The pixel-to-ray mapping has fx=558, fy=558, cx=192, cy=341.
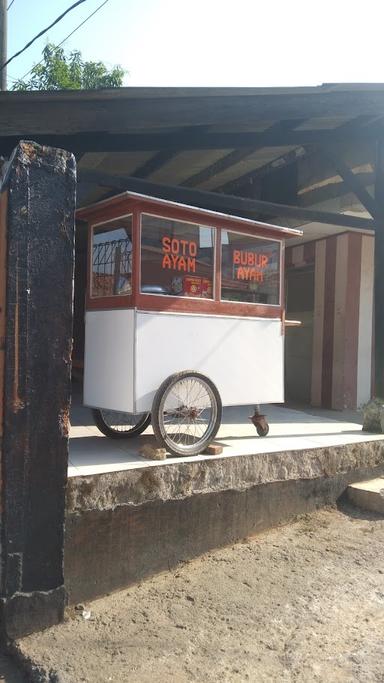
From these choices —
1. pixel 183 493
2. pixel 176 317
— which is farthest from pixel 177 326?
pixel 183 493

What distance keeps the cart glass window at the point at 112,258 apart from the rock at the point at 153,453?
117cm

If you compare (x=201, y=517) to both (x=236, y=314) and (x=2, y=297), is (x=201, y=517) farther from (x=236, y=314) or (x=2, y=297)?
(x=2, y=297)

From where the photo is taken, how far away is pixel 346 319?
29.2ft

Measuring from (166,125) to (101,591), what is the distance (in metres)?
3.70

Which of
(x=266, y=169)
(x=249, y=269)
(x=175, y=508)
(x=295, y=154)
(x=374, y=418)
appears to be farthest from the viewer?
(x=266, y=169)

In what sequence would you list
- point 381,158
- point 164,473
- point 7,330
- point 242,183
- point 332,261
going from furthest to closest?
point 332,261 < point 242,183 < point 381,158 < point 164,473 < point 7,330

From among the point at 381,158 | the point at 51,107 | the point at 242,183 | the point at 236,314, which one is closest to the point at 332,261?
the point at 242,183

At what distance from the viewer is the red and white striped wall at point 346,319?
8898 millimetres

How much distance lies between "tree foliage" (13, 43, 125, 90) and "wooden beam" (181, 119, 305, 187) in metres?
7.99

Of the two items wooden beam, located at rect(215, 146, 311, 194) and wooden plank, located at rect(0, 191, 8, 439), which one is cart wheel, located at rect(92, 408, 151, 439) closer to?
wooden plank, located at rect(0, 191, 8, 439)

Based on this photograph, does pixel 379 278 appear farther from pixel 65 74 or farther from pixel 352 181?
pixel 65 74

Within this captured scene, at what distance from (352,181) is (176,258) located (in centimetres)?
292

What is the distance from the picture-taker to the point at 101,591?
3514 mm

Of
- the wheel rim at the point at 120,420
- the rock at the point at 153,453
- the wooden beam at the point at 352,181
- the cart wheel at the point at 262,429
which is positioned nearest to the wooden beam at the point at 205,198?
the wooden beam at the point at 352,181
